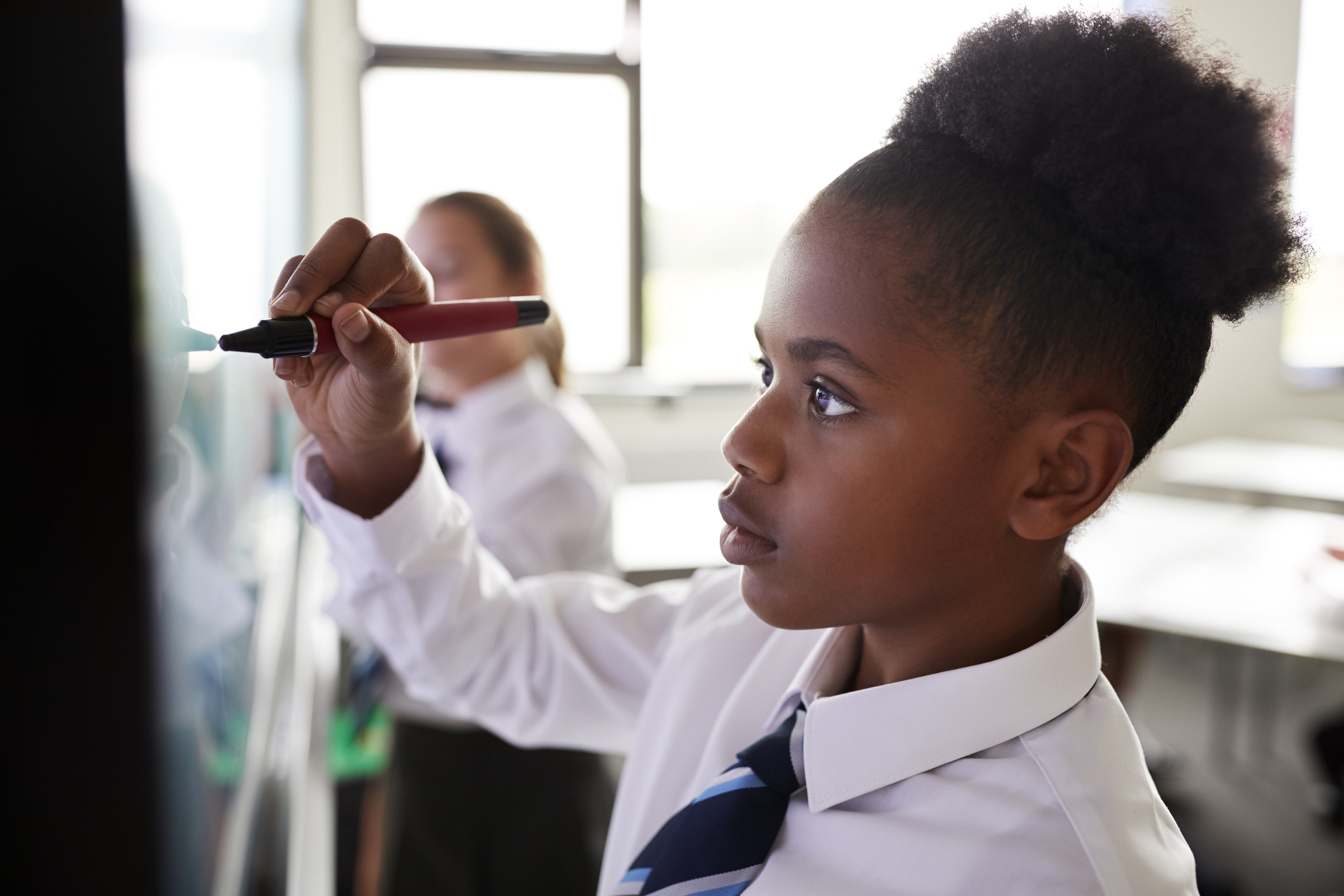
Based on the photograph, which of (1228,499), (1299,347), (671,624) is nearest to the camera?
(671,624)

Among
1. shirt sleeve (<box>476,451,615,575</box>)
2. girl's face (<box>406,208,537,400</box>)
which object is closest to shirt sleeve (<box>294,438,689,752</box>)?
shirt sleeve (<box>476,451,615,575</box>)

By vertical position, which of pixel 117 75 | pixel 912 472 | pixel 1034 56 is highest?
pixel 1034 56

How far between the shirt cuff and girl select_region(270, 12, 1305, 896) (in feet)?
0.38

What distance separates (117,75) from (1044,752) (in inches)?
24.8

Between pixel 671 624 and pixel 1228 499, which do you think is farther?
pixel 1228 499

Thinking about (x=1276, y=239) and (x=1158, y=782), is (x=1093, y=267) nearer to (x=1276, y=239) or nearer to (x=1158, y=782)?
(x=1276, y=239)

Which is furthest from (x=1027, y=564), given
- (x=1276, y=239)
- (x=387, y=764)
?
(x=387, y=764)

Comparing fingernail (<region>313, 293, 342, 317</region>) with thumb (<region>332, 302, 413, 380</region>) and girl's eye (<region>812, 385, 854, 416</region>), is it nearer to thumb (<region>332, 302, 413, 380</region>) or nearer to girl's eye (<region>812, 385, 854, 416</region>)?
thumb (<region>332, 302, 413, 380</region>)

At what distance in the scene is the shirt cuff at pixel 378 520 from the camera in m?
0.83

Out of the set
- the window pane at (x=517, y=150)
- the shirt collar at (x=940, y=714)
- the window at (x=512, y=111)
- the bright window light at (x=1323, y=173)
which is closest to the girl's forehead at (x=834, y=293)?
the shirt collar at (x=940, y=714)

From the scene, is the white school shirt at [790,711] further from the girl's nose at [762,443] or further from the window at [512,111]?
the window at [512,111]

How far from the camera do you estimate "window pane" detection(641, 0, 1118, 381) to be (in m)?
4.33

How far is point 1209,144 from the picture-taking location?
0.57 meters

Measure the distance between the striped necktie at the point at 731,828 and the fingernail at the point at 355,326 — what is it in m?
0.41
